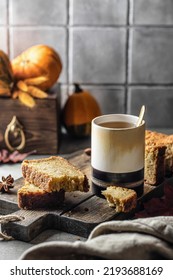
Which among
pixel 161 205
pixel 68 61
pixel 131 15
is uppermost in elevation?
pixel 131 15

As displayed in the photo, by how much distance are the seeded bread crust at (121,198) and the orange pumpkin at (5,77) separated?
0.55 metres

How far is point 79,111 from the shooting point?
189 centimetres

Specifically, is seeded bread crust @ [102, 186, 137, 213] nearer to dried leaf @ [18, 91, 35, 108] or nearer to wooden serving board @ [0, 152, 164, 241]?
wooden serving board @ [0, 152, 164, 241]

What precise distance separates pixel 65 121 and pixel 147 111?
0.31 meters

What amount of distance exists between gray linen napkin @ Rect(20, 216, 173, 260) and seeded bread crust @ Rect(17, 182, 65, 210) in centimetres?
21

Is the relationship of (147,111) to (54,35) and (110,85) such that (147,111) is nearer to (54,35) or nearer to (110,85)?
(110,85)

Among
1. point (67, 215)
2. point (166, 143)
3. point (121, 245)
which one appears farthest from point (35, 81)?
point (121, 245)

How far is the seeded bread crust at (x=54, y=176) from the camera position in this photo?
134 centimetres

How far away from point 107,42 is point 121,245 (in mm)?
1034

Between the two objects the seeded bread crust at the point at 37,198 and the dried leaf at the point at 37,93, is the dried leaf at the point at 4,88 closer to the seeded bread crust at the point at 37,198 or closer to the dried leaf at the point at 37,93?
the dried leaf at the point at 37,93

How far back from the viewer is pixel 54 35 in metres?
2.01

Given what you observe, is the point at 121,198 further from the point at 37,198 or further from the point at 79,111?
the point at 79,111

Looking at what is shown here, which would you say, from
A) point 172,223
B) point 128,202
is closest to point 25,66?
point 128,202

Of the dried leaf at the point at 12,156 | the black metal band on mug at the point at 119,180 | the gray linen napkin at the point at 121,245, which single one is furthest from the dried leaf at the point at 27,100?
the gray linen napkin at the point at 121,245
